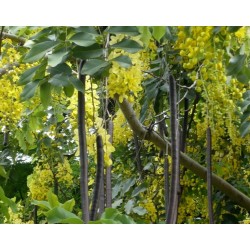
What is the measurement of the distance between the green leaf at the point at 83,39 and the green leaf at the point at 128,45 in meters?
0.06

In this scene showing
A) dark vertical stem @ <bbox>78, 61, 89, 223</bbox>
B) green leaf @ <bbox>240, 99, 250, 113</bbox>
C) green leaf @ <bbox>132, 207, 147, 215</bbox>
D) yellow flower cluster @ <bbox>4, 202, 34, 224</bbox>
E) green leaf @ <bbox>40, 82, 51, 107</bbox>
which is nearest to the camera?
dark vertical stem @ <bbox>78, 61, 89, 223</bbox>

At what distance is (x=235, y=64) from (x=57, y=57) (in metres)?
0.37

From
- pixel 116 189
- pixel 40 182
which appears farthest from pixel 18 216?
pixel 116 189

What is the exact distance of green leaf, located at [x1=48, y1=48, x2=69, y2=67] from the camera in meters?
1.27

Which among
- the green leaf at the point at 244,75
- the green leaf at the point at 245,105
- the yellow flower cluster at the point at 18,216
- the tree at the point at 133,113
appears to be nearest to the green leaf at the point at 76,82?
the tree at the point at 133,113

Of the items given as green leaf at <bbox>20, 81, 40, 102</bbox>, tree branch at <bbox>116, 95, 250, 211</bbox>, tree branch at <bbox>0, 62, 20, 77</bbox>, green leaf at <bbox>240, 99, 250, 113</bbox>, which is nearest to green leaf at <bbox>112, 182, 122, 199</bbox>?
tree branch at <bbox>116, 95, 250, 211</bbox>

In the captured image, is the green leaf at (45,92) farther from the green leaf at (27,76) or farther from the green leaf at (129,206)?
the green leaf at (129,206)

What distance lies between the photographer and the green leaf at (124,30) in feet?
4.38

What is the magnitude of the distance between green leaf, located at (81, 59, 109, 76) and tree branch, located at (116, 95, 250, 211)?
52 cm

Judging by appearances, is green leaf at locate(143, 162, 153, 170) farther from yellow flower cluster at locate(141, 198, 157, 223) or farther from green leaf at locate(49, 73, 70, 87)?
green leaf at locate(49, 73, 70, 87)

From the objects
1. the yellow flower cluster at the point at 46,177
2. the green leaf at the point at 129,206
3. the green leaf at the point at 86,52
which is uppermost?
the green leaf at the point at 86,52

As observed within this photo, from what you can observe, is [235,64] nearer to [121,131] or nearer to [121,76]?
[121,76]
